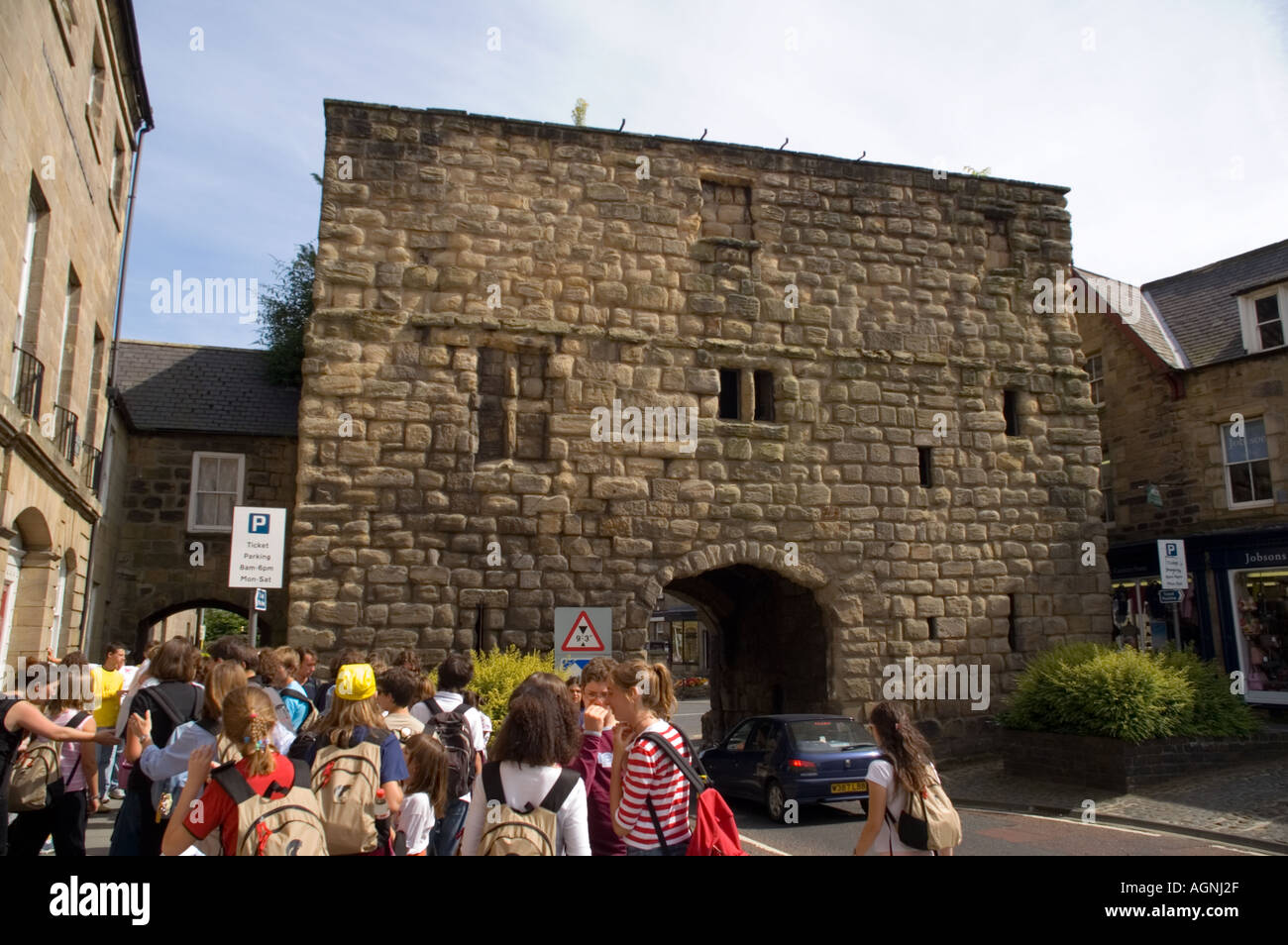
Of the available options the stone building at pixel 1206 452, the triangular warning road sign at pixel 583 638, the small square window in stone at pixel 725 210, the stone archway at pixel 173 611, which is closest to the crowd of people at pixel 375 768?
the triangular warning road sign at pixel 583 638

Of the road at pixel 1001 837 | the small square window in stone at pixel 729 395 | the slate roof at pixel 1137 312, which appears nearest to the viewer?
the road at pixel 1001 837

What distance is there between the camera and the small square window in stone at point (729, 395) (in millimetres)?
13758

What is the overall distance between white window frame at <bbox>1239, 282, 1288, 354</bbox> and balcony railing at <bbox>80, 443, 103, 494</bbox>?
19.8m

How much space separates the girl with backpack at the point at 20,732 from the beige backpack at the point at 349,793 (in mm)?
1688

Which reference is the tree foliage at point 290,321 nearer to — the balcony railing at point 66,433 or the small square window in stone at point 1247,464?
the balcony railing at point 66,433

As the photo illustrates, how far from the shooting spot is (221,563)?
15.8 meters

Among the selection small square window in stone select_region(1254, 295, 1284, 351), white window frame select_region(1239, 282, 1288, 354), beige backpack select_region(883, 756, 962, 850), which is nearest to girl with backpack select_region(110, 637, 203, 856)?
beige backpack select_region(883, 756, 962, 850)

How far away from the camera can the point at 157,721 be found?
A: 4945 mm

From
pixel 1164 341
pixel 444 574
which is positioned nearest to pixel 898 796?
pixel 444 574

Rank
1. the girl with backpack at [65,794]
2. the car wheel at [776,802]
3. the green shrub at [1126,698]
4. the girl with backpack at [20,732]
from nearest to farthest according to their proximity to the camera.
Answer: the girl with backpack at [20,732] → the girl with backpack at [65,794] → the car wheel at [776,802] → the green shrub at [1126,698]

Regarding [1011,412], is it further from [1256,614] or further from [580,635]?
[580,635]

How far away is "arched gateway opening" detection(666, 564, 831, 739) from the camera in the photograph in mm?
14312

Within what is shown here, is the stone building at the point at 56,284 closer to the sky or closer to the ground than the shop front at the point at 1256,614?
closer to the sky
